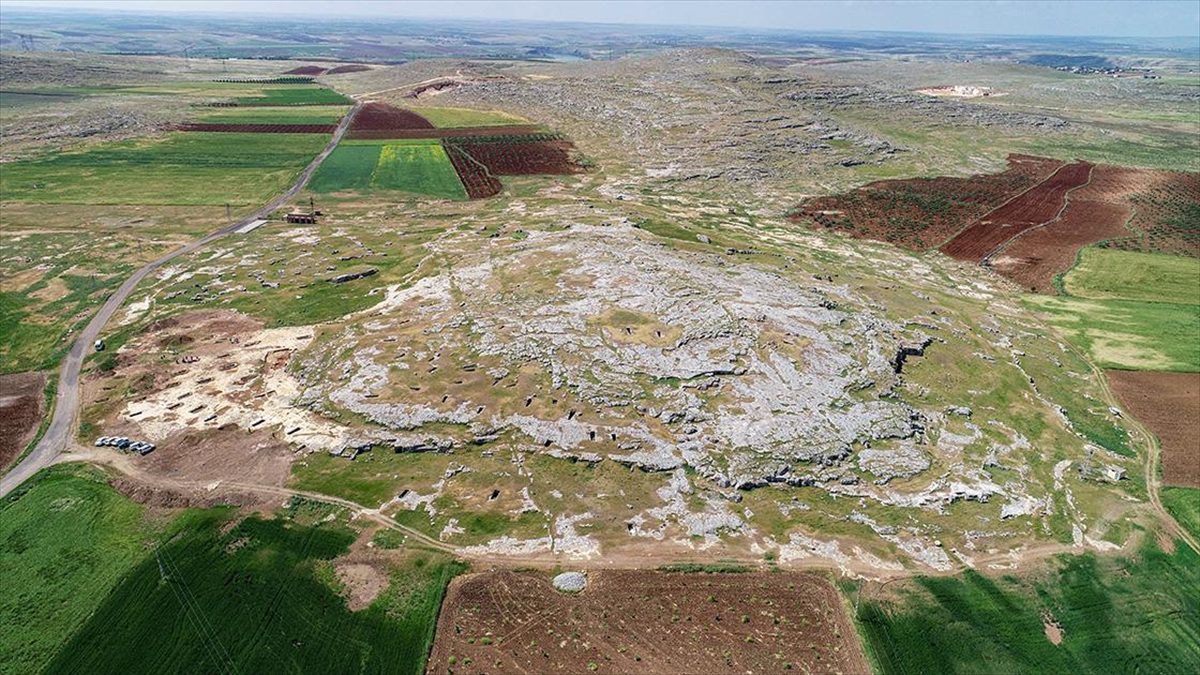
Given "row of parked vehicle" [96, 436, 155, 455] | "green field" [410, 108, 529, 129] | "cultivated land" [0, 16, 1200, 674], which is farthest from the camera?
"green field" [410, 108, 529, 129]

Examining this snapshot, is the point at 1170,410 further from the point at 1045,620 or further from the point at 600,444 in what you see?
the point at 600,444

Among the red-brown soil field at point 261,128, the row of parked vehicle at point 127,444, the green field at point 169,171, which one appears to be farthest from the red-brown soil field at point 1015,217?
the red-brown soil field at point 261,128

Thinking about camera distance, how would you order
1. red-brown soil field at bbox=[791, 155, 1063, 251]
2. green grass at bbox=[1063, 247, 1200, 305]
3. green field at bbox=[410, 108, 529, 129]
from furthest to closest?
green field at bbox=[410, 108, 529, 129] → red-brown soil field at bbox=[791, 155, 1063, 251] → green grass at bbox=[1063, 247, 1200, 305]

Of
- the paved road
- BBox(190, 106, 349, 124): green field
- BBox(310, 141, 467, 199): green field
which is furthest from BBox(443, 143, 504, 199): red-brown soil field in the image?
BBox(190, 106, 349, 124): green field

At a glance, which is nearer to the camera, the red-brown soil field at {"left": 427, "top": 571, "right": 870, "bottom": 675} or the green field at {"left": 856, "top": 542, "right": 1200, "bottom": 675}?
the red-brown soil field at {"left": 427, "top": 571, "right": 870, "bottom": 675}

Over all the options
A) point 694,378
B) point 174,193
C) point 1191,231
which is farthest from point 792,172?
point 174,193

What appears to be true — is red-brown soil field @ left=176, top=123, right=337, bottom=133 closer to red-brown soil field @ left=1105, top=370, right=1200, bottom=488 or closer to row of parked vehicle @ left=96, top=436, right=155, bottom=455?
row of parked vehicle @ left=96, top=436, right=155, bottom=455

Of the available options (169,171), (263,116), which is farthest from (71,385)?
(263,116)
